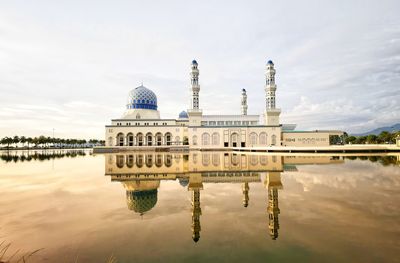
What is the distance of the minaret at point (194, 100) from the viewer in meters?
59.2

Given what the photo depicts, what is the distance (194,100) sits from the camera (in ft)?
197

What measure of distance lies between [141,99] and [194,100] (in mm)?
16552

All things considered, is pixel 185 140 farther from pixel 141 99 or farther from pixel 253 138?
pixel 253 138

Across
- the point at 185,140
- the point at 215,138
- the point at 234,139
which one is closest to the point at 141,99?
the point at 185,140

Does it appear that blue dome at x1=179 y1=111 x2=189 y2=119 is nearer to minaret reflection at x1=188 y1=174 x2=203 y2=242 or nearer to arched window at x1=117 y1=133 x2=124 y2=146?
arched window at x1=117 y1=133 x2=124 y2=146

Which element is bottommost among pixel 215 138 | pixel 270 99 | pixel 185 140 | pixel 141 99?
pixel 185 140

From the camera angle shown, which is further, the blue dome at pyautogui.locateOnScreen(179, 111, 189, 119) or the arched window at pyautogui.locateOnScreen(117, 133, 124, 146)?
the blue dome at pyautogui.locateOnScreen(179, 111, 189, 119)

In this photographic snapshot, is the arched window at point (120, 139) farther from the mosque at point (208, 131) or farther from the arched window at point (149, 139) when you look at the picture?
the arched window at point (149, 139)

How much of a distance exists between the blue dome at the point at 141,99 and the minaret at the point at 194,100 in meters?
14.4

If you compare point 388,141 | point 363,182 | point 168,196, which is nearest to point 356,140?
point 388,141

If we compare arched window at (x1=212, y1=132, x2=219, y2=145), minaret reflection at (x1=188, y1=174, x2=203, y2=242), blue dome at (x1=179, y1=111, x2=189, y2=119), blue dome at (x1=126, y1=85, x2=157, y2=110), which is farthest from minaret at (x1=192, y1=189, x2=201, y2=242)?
blue dome at (x1=179, y1=111, x2=189, y2=119)

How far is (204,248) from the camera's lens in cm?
475

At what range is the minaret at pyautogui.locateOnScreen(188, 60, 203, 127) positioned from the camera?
5922 cm

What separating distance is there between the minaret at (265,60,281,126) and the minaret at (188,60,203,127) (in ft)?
56.3
